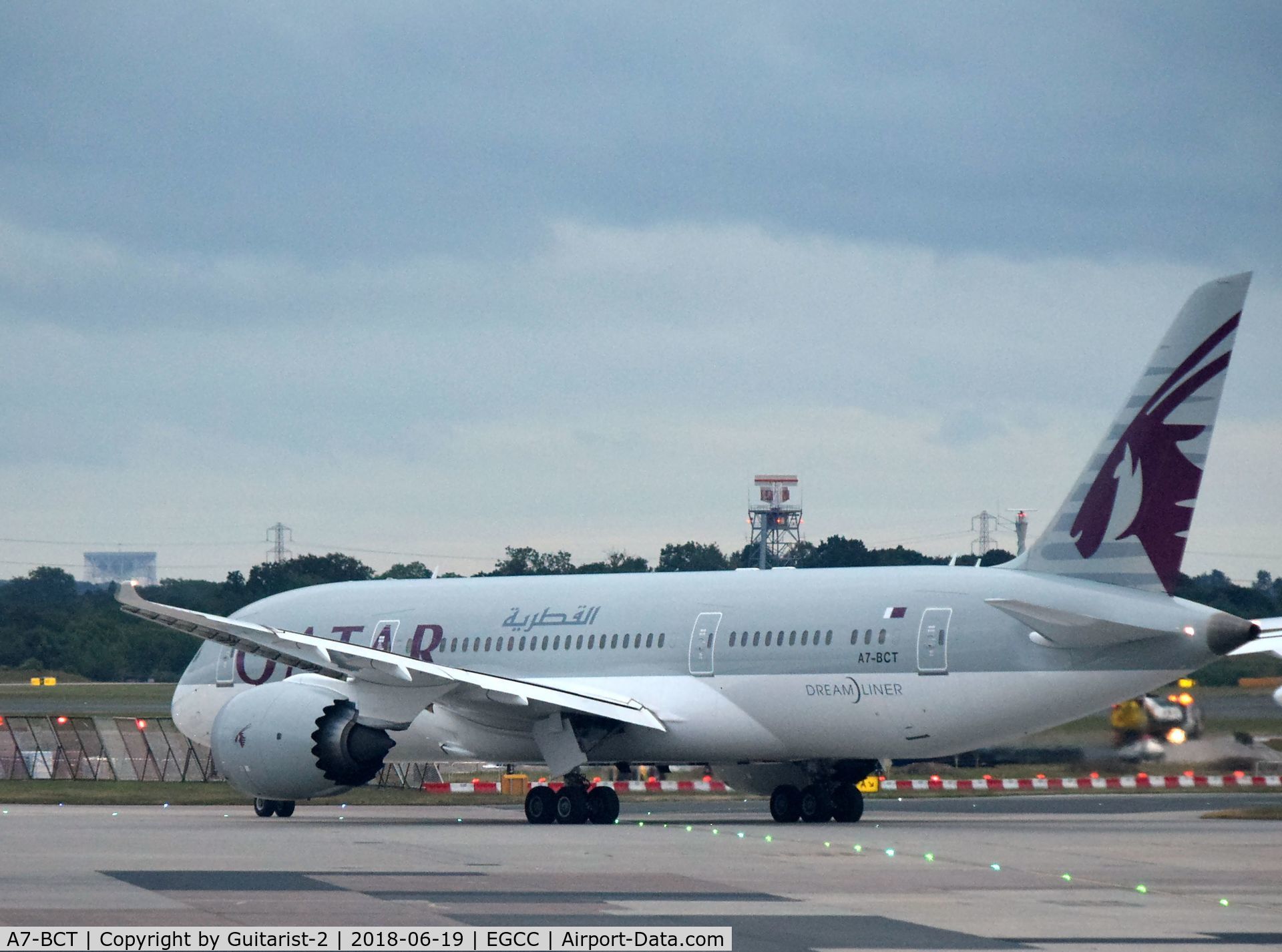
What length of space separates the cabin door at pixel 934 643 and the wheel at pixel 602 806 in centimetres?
510

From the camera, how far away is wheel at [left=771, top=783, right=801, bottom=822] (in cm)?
3231

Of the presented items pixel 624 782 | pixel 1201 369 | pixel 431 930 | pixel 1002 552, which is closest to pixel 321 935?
pixel 431 930

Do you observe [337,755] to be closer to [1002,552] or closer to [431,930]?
[431,930]

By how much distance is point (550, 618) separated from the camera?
1366 inches

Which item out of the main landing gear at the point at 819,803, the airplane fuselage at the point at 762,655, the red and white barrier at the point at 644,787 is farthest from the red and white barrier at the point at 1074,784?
the airplane fuselage at the point at 762,655

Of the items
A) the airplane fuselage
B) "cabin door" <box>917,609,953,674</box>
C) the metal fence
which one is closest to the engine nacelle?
the airplane fuselage

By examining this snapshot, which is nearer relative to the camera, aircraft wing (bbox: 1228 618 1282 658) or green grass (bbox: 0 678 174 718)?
aircraft wing (bbox: 1228 618 1282 658)

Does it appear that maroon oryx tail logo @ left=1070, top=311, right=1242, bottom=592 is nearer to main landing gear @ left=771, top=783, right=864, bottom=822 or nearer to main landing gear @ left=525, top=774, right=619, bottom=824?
main landing gear @ left=771, top=783, right=864, bottom=822

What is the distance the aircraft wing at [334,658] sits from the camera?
28.8m

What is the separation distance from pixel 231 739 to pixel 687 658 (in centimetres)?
709

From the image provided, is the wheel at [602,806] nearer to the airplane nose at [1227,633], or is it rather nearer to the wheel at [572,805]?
the wheel at [572,805]

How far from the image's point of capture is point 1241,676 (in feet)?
105

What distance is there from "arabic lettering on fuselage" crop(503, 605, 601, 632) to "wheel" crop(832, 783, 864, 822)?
506cm

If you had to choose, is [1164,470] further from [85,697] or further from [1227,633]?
[85,697]
